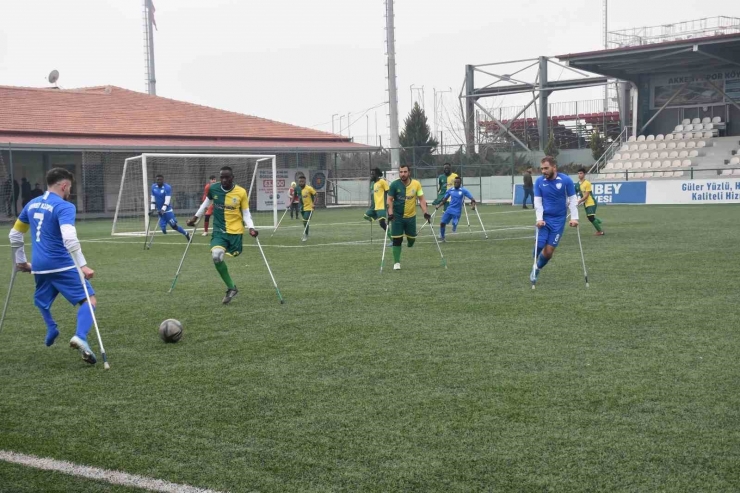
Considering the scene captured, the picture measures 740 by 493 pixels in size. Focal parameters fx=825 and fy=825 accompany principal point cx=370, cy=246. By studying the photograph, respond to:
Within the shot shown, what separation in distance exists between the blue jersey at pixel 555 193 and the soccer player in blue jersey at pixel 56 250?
672cm

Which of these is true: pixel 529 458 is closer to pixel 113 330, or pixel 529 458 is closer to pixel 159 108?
pixel 113 330

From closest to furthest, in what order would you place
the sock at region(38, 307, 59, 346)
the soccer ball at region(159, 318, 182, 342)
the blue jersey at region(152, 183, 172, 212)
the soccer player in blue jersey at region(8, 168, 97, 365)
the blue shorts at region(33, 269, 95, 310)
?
the soccer player in blue jersey at region(8, 168, 97, 365) < the blue shorts at region(33, 269, 95, 310) < the sock at region(38, 307, 59, 346) < the soccer ball at region(159, 318, 182, 342) < the blue jersey at region(152, 183, 172, 212)

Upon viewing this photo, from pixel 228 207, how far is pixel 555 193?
4.66 metres

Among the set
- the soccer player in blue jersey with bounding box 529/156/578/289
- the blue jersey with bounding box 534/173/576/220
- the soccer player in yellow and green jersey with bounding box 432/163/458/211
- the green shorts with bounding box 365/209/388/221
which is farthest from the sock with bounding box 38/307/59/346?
the soccer player in yellow and green jersey with bounding box 432/163/458/211

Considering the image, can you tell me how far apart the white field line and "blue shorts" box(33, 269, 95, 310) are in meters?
2.72

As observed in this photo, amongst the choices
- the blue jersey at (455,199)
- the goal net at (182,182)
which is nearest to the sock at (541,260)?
the blue jersey at (455,199)

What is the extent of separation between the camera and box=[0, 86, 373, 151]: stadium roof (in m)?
36.5

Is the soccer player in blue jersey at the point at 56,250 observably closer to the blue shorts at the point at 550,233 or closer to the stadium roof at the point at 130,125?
the blue shorts at the point at 550,233

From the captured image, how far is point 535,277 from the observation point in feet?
38.3

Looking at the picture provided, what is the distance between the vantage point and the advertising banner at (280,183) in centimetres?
3959

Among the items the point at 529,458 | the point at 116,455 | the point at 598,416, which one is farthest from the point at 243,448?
the point at 598,416

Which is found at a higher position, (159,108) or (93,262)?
(159,108)

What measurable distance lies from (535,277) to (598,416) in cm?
626

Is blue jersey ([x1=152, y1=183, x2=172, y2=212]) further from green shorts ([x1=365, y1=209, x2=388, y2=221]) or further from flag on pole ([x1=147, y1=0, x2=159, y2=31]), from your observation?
flag on pole ([x1=147, y1=0, x2=159, y2=31])
